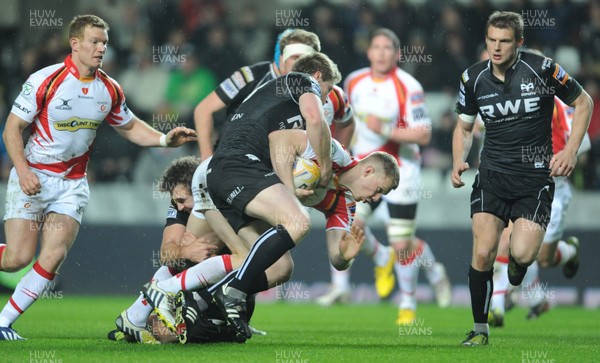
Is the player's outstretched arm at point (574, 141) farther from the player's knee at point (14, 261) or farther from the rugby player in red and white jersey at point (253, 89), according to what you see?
the player's knee at point (14, 261)

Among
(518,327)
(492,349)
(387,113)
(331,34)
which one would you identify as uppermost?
(331,34)

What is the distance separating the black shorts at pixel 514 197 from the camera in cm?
732

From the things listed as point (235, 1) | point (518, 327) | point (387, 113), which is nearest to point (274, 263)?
point (518, 327)

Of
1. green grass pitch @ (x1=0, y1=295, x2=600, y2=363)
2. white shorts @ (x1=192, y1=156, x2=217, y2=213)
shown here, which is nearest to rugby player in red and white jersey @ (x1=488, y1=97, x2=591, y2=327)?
green grass pitch @ (x1=0, y1=295, x2=600, y2=363)

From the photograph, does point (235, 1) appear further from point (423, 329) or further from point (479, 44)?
point (423, 329)

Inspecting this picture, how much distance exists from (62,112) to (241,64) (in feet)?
21.3

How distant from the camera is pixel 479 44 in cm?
1422

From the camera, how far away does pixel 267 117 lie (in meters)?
6.81

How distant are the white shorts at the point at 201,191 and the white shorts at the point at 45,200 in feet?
3.20

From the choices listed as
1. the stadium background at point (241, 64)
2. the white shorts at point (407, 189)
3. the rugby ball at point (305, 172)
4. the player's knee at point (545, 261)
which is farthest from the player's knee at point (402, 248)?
the rugby ball at point (305, 172)

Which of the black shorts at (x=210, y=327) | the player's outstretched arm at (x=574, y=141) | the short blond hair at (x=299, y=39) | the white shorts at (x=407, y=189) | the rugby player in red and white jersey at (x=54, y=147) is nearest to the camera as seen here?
the black shorts at (x=210, y=327)

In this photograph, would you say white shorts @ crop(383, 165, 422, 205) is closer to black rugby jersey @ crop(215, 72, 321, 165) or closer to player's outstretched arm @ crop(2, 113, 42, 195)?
black rugby jersey @ crop(215, 72, 321, 165)

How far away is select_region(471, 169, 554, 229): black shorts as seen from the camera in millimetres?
7316

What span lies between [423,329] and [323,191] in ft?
6.95
